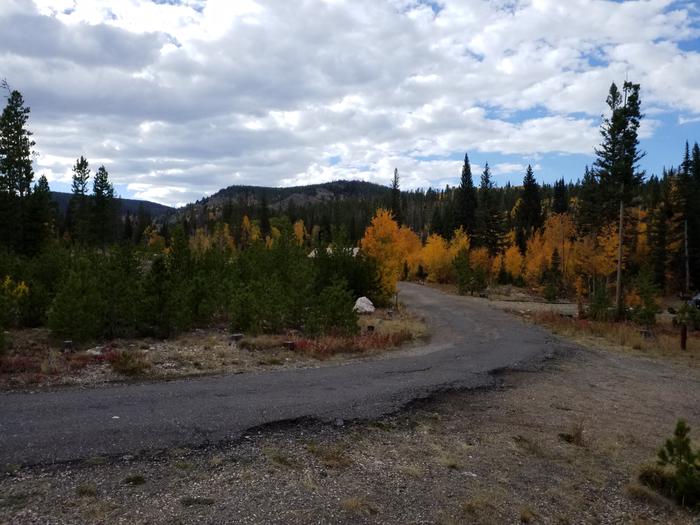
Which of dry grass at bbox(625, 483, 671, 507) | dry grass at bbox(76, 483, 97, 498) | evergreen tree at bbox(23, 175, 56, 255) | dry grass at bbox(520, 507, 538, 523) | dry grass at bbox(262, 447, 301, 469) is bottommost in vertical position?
dry grass at bbox(625, 483, 671, 507)

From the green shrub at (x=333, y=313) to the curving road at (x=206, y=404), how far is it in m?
3.03

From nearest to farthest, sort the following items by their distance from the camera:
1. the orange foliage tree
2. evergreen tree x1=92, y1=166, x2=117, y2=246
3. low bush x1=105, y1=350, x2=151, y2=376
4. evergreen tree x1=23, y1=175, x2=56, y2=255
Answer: low bush x1=105, y1=350, x2=151, y2=376 < the orange foliage tree < evergreen tree x1=23, y1=175, x2=56, y2=255 < evergreen tree x1=92, y1=166, x2=117, y2=246

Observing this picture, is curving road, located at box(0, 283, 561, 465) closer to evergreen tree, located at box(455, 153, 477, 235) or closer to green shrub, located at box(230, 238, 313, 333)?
green shrub, located at box(230, 238, 313, 333)

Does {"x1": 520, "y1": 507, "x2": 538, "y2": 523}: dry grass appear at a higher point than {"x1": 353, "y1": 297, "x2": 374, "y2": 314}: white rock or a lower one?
higher

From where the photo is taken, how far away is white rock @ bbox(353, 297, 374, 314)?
27.6m

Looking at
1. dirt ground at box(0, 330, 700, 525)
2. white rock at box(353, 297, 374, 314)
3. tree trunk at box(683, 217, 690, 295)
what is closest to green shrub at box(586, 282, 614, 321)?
white rock at box(353, 297, 374, 314)

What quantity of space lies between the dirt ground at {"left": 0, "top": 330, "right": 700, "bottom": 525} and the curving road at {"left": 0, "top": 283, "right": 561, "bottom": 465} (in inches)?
17.2

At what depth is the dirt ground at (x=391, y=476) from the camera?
506cm

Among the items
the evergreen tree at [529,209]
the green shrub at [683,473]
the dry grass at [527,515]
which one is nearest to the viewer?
the dry grass at [527,515]

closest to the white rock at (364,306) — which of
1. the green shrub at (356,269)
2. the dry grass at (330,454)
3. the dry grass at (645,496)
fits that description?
the green shrub at (356,269)

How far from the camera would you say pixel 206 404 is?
8.52 meters

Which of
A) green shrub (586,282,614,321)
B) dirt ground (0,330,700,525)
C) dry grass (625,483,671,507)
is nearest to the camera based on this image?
dirt ground (0,330,700,525)

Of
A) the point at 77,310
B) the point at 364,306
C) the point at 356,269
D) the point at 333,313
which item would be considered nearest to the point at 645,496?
the point at 333,313

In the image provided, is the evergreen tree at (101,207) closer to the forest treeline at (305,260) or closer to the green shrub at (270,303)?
the forest treeline at (305,260)
